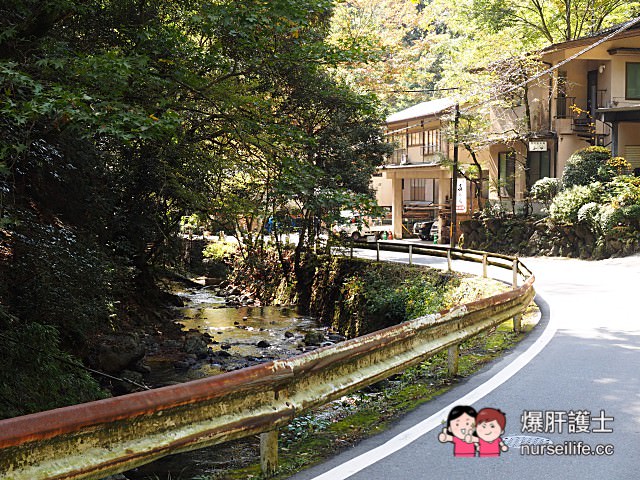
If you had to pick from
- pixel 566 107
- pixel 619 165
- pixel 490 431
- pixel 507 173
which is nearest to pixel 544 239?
pixel 619 165

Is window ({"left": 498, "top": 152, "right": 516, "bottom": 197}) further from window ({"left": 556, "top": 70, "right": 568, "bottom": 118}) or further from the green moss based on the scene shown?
the green moss

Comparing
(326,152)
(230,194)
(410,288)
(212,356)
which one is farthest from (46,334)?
(326,152)

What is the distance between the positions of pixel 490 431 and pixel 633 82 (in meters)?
31.1

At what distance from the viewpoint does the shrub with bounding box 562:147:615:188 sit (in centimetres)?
2970

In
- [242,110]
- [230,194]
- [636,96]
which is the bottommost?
[230,194]

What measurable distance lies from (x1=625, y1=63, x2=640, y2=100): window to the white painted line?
27.3m

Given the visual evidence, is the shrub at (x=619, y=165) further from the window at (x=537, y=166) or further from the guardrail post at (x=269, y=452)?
the guardrail post at (x=269, y=452)

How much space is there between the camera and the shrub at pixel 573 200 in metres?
28.9

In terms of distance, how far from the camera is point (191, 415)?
14.0 feet

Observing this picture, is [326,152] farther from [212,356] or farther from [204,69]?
[204,69]

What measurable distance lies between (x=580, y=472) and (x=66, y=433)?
342cm

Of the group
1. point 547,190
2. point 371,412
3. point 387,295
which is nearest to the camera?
point 371,412

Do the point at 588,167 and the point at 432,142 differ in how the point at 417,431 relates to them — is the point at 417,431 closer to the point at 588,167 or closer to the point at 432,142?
the point at 588,167

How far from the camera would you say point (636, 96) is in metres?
32.6
